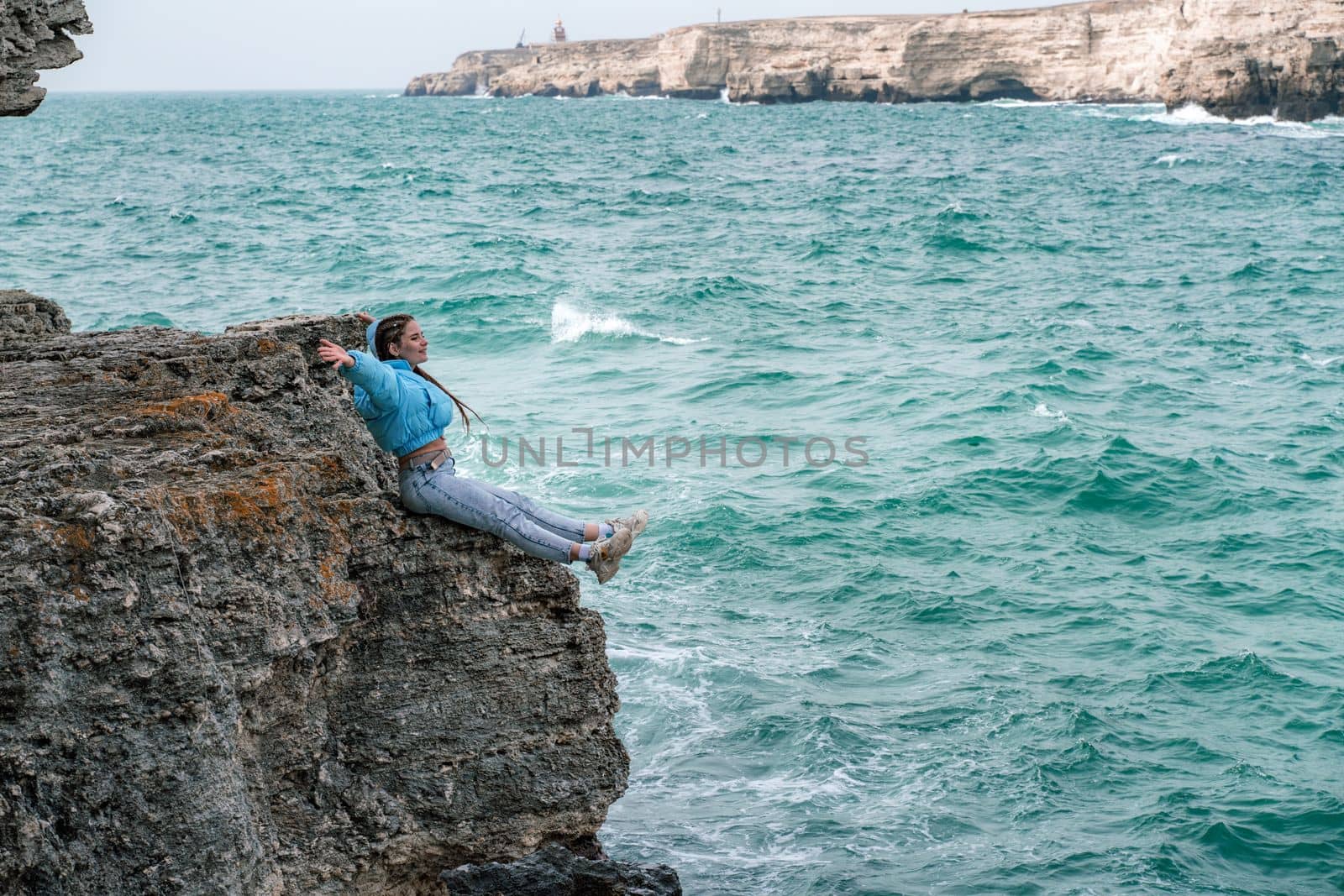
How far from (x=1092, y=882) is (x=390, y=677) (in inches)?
240

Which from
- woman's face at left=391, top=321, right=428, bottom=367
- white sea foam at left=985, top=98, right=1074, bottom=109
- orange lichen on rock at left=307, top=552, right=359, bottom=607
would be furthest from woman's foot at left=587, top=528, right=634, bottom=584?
white sea foam at left=985, top=98, right=1074, bottom=109

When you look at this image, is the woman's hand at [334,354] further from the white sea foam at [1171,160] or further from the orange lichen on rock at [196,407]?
the white sea foam at [1171,160]

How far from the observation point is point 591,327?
26750mm

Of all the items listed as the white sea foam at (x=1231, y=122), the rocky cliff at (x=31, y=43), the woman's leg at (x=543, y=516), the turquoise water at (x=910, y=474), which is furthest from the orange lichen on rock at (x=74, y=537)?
the white sea foam at (x=1231, y=122)

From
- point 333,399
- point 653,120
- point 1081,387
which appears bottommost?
point 1081,387

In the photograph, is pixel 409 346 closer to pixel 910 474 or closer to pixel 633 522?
pixel 633 522

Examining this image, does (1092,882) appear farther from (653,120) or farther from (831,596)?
(653,120)

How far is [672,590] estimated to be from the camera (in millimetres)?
14242

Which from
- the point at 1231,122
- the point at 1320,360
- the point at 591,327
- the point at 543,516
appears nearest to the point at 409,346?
the point at 543,516

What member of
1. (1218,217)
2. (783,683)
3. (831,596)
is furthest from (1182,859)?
(1218,217)

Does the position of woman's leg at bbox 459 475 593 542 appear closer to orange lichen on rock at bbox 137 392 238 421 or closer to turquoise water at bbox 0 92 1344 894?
orange lichen on rock at bbox 137 392 238 421

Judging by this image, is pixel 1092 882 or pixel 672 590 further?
pixel 672 590

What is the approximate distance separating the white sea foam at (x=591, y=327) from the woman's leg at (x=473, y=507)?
65.2 feet

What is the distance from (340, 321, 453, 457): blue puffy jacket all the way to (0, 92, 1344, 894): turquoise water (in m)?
4.32
